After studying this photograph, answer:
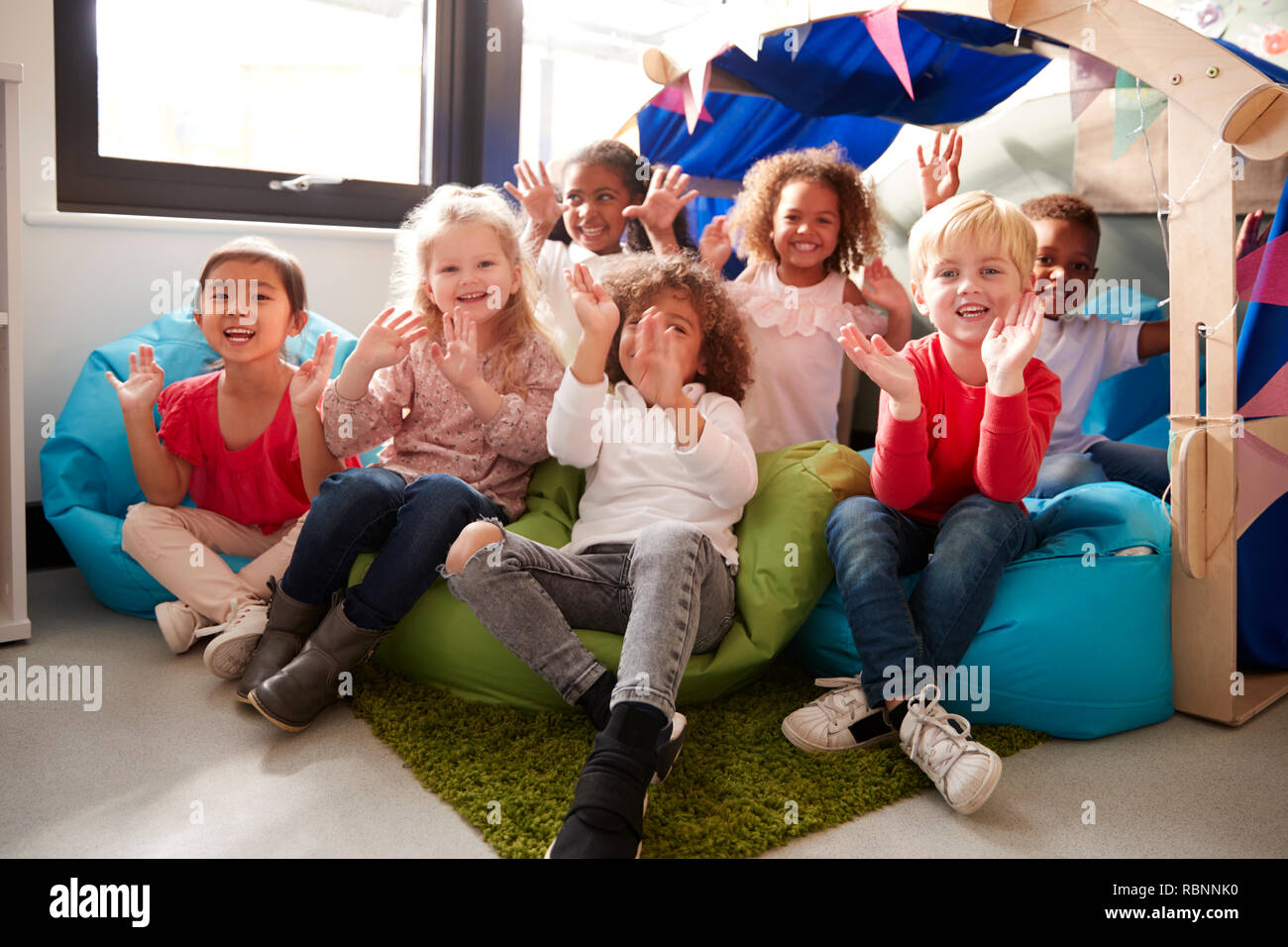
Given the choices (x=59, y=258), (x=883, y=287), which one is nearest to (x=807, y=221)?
(x=883, y=287)

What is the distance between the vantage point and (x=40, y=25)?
2.14 m

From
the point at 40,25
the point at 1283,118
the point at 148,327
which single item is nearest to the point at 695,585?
the point at 1283,118

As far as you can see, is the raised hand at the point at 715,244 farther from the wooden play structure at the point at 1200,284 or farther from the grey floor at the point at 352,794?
the grey floor at the point at 352,794

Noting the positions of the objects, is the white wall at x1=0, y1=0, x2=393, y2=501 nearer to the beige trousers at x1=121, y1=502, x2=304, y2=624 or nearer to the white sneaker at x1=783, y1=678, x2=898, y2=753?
the beige trousers at x1=121, y1=502, x2=304, y2=624

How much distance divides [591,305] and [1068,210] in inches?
43.8

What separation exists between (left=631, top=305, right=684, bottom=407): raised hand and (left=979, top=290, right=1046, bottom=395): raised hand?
446mm

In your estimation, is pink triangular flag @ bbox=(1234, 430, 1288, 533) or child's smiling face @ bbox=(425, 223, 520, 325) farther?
child's smiling face @ bbox=(425, 223, 520, 325)

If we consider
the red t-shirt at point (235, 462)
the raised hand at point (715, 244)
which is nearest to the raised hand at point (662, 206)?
the raised hand at point (715, 244)

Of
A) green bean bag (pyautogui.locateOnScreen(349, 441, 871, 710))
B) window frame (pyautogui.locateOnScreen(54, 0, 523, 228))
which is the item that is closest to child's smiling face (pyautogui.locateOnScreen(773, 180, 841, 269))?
green bean bag (pyautogui.locateOnScreen(349, 441, 871, 710))

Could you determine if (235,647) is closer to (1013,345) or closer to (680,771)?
(680,771)

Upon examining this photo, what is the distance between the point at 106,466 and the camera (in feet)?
6.46

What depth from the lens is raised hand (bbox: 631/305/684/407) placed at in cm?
150
